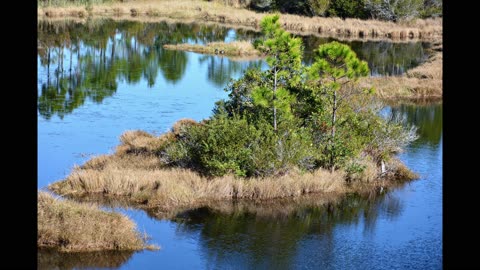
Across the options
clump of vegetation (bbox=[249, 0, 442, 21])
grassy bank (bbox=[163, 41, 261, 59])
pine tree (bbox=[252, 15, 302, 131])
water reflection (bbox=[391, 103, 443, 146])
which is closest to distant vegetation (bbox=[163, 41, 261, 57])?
grassy bank (bbox=[163, 41, 261, 59])

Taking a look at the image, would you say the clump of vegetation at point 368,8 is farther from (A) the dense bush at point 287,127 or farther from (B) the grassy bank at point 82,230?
(B) the grassy bank at point 82,230

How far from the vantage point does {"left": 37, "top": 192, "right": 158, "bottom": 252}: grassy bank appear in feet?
49.1

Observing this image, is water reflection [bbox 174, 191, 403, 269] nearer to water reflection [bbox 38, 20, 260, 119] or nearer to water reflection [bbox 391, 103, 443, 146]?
water reflection [bbox 391, 103, 443, 146]

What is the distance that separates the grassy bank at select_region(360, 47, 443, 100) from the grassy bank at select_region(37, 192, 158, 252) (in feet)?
73.9

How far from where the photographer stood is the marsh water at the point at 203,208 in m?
15.3

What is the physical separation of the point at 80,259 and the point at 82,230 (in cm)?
73

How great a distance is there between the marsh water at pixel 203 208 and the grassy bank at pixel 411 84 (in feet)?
6.84

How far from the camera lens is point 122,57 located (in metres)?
45.8

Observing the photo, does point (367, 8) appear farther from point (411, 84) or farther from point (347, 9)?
point (411, 84)

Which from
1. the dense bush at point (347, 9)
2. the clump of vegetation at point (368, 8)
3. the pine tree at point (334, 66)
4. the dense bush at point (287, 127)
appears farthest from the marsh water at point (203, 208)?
the dense bush at point (347, 9)

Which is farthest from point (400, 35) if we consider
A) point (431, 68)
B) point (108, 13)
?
point (108, 13)

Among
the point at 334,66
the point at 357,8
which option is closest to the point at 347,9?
the point at 357,8

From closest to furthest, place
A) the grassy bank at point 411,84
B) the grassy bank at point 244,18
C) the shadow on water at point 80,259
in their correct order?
1. the shadow on water at point 80,259
2. the grassy bank at point 411,84
3. the grassy bank at point 244,18
